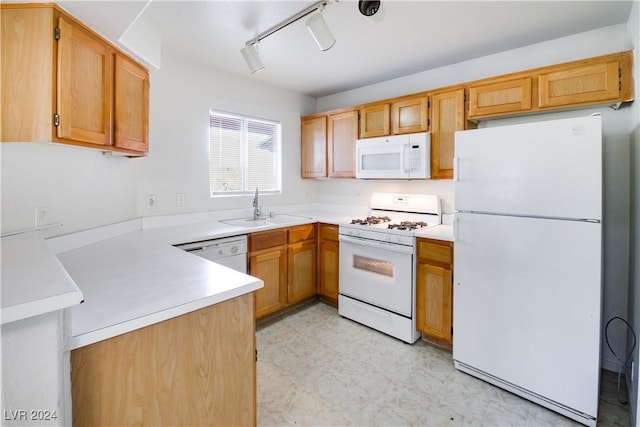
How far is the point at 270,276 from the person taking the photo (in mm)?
2900

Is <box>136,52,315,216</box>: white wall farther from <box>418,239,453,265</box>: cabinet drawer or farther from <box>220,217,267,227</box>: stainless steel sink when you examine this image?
<box>418,239,453,265</box>: cabinet drawer

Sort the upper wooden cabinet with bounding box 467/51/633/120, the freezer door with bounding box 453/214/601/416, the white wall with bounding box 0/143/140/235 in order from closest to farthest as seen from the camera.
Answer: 1. the white wall with bounding box 0/143/140/235
2. the freezer door with bounding box 453/214/601/416
3. the upper wooden cabinet with bounding box 467/51/633/120

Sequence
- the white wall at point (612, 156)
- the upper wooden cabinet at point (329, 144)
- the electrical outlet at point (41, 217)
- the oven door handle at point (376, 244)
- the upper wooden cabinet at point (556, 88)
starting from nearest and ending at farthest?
the electrical outlet at point (41, 217) → the upper wooden cabinet at point (556, 88) → the white wall at point (612, 156) → the oven door handle at point (376, 244) → the upper wooden cabinet at point (329, 144)

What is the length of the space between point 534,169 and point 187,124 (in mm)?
2721

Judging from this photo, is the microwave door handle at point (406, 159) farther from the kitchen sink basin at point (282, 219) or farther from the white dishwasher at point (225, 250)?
the white dishwasher at point (225, 250)

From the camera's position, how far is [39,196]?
1611 mm

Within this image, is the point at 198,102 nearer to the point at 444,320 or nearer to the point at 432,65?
the point at 432,65

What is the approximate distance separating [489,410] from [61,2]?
288cm

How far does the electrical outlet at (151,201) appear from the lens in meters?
2.65

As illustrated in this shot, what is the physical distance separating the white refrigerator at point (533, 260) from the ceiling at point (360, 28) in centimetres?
78

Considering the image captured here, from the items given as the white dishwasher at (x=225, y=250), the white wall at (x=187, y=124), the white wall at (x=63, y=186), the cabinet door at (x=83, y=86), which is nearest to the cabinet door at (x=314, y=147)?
the white wall at (x=187, y=124)

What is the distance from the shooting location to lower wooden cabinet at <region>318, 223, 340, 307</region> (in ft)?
10.4

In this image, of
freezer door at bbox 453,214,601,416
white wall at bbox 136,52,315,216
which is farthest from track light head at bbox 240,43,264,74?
freezer door at bbox 453,214,601,416

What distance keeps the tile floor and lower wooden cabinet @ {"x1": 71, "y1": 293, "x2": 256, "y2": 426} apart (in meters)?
0.67
